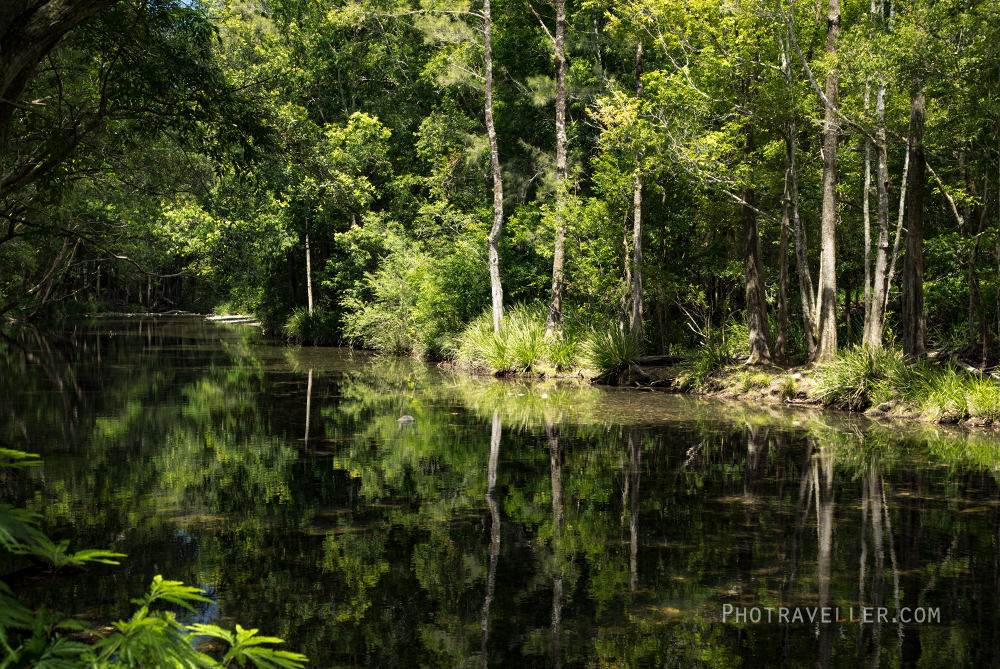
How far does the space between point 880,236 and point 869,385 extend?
Result: 2.97m

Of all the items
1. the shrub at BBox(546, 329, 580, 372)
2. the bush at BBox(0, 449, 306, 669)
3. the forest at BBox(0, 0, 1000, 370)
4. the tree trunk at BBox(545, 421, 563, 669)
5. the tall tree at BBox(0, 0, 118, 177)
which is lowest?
the tree trunk at BBox(545, 421, 563, 669)

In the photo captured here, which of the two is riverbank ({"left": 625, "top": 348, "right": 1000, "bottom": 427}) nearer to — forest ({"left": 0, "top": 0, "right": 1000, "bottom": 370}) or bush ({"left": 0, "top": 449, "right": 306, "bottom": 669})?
forest ({"left": 0, "top": 0, "right": 1000, "bottom": 370})

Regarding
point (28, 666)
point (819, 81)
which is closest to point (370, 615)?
point (28, 666)

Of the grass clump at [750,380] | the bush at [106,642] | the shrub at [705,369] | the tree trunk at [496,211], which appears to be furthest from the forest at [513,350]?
the grass clump at [750,380]

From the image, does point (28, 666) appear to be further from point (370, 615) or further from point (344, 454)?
point (344, 454)

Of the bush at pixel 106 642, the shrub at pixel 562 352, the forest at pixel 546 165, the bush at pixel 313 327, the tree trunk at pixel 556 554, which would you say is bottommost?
the tree trunk at pixel 556 554

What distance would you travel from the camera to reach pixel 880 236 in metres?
15.7

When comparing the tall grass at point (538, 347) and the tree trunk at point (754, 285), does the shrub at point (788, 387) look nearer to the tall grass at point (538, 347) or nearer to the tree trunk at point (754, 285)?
the tree trunk at point (754, 285)

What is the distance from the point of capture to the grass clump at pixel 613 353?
68.4ft

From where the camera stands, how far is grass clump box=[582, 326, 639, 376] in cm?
2084

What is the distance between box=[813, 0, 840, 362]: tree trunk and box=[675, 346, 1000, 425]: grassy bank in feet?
1.45

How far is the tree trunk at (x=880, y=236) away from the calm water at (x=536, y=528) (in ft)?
9.35

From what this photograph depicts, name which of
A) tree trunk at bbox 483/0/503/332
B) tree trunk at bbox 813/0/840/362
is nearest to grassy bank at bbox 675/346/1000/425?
tree trunk at bbox 813/0/840/362

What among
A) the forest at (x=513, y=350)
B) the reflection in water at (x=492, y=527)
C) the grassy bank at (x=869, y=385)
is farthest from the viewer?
the grassy bank at (x=869, y=385)
